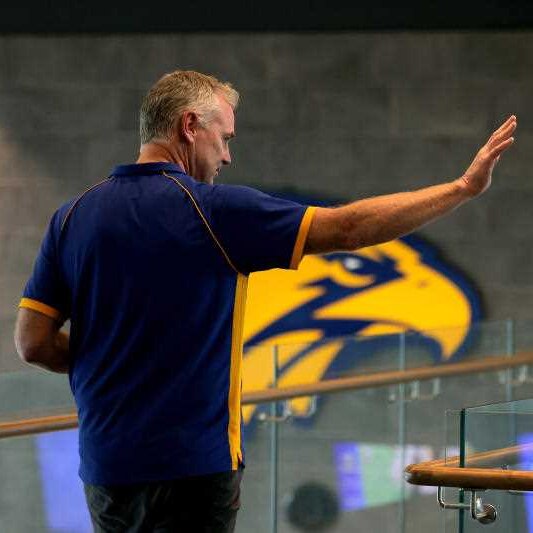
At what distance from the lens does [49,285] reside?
194 centimetres

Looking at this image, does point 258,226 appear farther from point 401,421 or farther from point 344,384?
point 401,421

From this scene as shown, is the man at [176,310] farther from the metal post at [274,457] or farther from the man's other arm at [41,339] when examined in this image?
the metal post at [274,457]

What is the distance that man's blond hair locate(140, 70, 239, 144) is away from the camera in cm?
193

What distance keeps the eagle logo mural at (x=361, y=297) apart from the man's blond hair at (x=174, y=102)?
4.53 meters

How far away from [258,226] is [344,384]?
277 centimetres

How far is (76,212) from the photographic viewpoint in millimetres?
1900

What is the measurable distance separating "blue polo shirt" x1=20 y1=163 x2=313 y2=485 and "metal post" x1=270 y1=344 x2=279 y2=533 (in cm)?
236

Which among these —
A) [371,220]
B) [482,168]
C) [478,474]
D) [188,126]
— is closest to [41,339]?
[188,126]

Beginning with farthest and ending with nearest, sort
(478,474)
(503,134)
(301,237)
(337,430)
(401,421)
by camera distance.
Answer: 1. (401,421)
2. (337,430)
3. (478,474)
4. (503,134)
5. (301,237)

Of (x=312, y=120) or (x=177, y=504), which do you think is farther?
(x=312, y=120)

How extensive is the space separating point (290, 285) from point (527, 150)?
1316mm

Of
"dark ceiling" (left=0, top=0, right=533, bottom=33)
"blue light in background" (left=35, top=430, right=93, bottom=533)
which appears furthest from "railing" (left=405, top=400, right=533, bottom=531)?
"dark ceiling" (left=0, top=0, right=533, bottom=33)

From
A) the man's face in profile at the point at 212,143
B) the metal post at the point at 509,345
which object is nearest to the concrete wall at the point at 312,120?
the metal post at the point at 509,345

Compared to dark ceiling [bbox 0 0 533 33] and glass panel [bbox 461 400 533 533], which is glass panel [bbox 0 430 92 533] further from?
dark ceiling [bbox 0 0 533 33]
